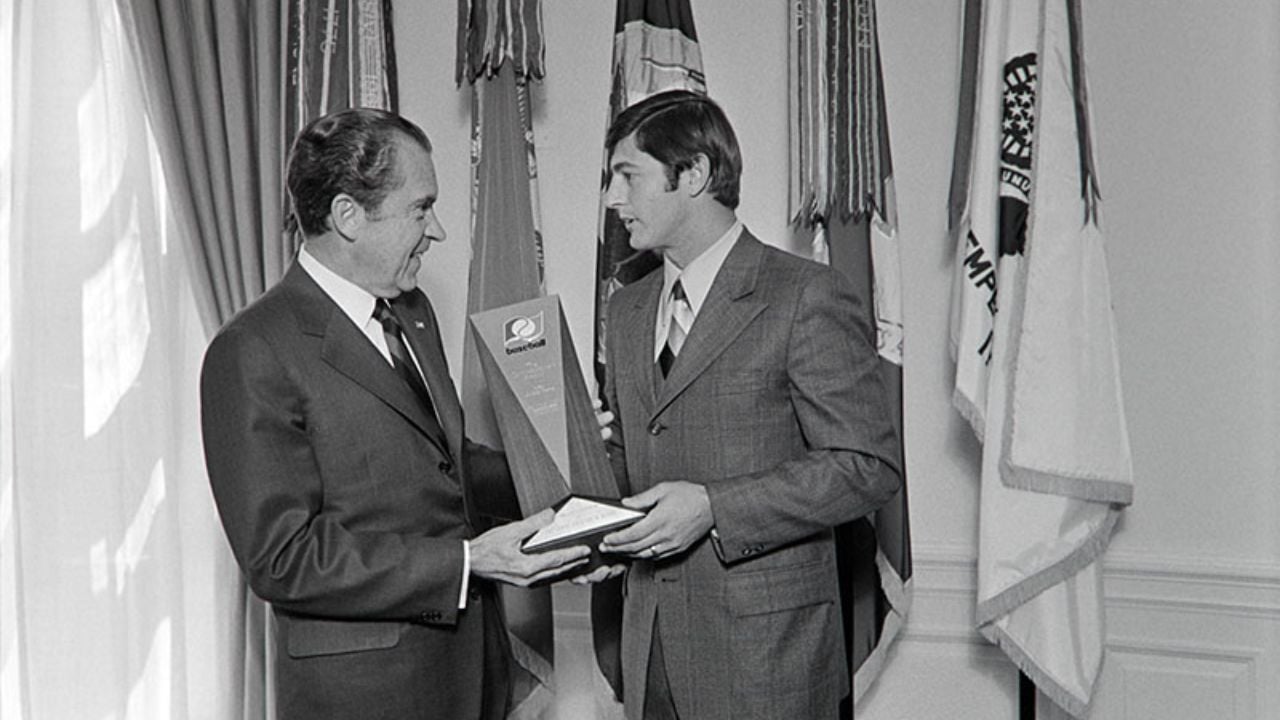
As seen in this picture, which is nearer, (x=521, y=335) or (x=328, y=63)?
(x=521, y=335)

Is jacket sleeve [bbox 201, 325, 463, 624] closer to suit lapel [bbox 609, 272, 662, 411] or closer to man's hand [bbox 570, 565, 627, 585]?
man's hand [bbox 570, 565, 627, 585]

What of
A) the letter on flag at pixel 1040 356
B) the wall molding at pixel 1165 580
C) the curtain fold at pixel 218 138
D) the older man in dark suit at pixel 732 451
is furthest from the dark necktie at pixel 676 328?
the curtain fold at pixel 218 138

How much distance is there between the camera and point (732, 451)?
222 centimetres

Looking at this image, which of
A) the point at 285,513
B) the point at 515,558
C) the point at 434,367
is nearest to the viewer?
the point at 285,513

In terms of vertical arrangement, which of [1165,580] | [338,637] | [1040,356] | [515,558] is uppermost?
[1040,356]

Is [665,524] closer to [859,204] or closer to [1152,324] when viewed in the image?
[859,204]

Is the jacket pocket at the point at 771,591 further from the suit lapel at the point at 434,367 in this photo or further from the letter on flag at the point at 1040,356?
the letter on flag at the point at 1040,356

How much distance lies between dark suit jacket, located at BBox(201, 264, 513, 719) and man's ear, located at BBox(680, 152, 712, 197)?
0.61 m

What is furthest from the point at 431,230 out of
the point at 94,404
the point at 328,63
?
the point at 94,404

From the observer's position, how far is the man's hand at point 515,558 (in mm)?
2094

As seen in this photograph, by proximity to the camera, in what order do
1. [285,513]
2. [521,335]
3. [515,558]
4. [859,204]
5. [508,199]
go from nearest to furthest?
1. [285,513]
2. [515,558]
3. [521,335]
4. [859,204]
5. [508,199]

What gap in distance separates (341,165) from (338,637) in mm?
751

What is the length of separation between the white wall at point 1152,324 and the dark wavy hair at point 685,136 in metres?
0.82

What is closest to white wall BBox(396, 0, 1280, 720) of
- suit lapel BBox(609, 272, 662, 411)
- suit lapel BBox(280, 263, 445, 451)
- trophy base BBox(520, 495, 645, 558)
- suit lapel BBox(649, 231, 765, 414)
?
suit lapel BBox(609, 272, 662, 411)
